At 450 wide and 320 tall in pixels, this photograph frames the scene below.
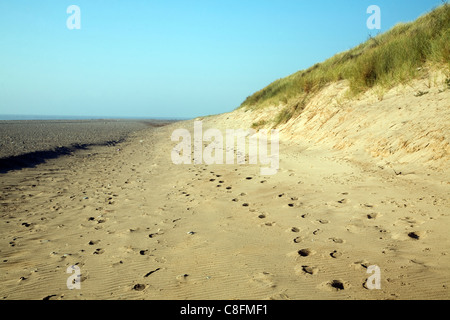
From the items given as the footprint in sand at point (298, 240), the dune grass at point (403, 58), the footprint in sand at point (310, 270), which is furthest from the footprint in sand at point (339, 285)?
the dune grass at point (403, 58)

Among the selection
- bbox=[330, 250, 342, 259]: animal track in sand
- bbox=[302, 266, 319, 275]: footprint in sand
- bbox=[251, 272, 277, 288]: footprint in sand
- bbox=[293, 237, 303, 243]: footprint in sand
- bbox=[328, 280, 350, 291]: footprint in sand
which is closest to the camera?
bbox=[328, 280, 350, 291]: footprint in sand

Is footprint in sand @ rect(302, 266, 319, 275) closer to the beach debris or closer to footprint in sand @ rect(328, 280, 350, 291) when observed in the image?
footprint in sand @ rect(328, 280, 350, 291)

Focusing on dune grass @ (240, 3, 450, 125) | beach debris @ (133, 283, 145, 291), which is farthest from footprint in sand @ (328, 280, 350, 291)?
dune grass @ (240, 3, 450, 125)

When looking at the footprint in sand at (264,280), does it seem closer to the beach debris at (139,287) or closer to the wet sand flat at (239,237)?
the wet sand flat at (239,237)

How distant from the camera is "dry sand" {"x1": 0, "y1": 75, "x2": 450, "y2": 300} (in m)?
2.42

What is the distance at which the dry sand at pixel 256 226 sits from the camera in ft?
7.95

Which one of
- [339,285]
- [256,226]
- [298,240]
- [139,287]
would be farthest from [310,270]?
[139,287]

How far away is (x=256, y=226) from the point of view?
12.0ft

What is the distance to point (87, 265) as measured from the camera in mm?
2924

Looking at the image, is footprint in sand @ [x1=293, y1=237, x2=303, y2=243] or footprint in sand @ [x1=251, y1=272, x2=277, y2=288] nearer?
footprint in sand @ [x1=251, y1=272, x2=277, y2=288]

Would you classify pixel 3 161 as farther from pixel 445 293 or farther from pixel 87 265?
pixel 445 293

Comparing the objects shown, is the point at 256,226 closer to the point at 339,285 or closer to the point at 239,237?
the point at 239,237
